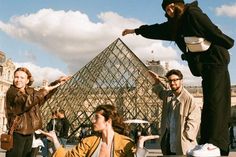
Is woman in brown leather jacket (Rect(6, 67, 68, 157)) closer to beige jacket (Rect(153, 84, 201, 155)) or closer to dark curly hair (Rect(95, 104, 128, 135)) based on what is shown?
dark curly hair (Rect(95, 104, 128, 135))

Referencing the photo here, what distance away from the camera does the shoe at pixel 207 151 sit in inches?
113

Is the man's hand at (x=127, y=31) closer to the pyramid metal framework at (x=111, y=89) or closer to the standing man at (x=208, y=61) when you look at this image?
the standing man at (x=208, y=61)

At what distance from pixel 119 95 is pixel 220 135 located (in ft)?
127

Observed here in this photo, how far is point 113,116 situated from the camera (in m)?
3.86

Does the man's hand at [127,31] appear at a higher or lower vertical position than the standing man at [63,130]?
higher

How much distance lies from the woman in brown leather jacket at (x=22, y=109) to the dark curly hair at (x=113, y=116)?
0.87m

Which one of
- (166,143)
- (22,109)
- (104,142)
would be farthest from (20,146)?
(166,143)

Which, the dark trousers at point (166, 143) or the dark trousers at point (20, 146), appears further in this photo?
the dark trousers at point (166, 143)

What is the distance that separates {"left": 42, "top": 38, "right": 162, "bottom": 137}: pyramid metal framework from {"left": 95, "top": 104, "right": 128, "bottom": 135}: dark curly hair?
34445mm

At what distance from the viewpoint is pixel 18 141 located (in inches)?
172

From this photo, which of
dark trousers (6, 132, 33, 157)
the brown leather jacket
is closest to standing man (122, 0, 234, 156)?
the brown leather jacket

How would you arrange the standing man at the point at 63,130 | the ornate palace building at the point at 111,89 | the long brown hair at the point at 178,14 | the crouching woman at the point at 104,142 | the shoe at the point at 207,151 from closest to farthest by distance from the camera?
the shoe at the point at 207,151
the long brown hair at the point at 178,14
the crouching woman at the point at 104,142
the standing man at the point at 63,130
the ornate palace building at the point at 111,89

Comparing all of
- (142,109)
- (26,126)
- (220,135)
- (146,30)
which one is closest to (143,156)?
(220,135)

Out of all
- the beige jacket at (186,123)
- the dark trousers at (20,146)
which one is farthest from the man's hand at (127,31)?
the dark trousers at (20,146)
